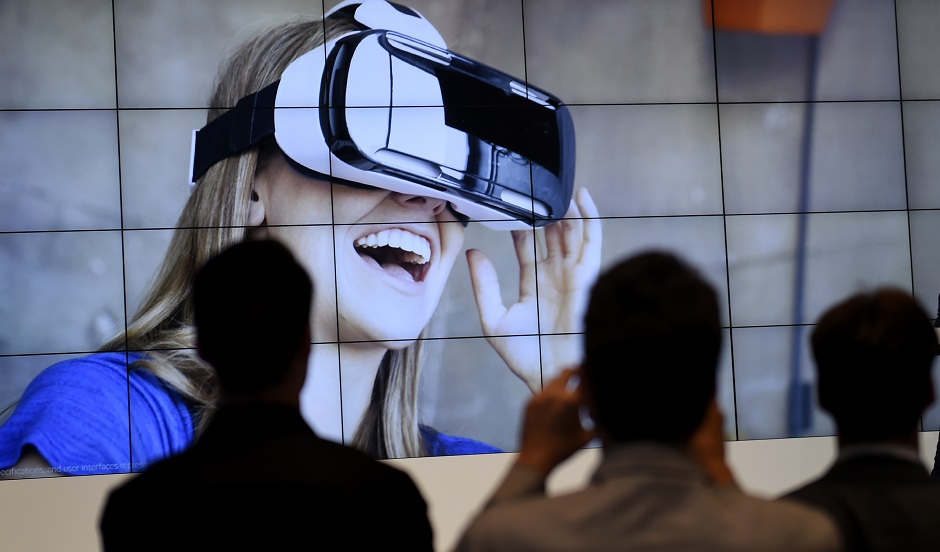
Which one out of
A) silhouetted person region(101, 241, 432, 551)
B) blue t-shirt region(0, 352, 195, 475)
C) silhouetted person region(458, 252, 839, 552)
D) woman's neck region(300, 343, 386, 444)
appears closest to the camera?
silhouetted person region(458, 252, 839, 552)

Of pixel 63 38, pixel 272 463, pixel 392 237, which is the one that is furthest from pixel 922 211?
pixel 272 463

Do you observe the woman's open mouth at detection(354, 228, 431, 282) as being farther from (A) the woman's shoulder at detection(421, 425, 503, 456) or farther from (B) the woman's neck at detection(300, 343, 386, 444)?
(A) the woman's shoulder at detection(421, 425, 503, 456)

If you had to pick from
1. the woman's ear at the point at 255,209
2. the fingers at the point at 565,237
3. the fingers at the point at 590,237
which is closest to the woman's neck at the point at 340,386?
the woman's ear at the point at 255,209

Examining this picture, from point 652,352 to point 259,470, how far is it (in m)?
0.54

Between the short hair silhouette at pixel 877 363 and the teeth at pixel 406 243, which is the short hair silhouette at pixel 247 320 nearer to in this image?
the short hair silhouette at pixel 877 363

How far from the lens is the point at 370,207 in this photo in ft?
23.5

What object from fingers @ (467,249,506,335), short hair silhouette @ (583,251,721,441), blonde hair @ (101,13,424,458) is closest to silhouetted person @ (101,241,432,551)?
short hair silhouette @ (583,251,721,441)

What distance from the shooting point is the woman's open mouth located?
283 inches

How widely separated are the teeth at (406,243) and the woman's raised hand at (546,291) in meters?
0.31

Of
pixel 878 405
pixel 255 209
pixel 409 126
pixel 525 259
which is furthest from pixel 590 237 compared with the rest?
pixel 878 405

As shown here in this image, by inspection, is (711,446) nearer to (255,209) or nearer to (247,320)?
(247,320)

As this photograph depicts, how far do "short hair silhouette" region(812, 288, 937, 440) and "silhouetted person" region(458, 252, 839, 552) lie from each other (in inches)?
10.4

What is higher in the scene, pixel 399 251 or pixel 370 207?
pixel 370 207

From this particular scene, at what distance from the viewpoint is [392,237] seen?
7.21 meters
